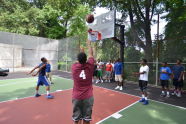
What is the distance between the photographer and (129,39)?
35.3 feet

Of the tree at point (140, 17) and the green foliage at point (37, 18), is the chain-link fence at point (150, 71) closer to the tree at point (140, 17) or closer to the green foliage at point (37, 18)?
the tree at point (140, 17)

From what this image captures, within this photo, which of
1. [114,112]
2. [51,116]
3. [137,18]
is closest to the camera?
[51,116]

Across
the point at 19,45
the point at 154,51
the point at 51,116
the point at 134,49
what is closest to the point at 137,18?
the point at 134,49

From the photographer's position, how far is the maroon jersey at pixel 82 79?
8.48ft

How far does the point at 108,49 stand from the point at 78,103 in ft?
32.1

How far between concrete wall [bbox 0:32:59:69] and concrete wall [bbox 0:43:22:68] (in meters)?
0.42

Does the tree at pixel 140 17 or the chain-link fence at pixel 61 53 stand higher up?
the tree at pixel 140 17

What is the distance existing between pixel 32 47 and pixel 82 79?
53.4 feet

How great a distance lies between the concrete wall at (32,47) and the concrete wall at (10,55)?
0.42 m

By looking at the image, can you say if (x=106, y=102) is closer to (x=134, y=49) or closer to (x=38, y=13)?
(x=134, y=49)

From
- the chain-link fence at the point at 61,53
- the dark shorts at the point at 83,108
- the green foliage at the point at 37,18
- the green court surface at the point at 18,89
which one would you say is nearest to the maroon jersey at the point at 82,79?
the dark shorts at the point at 83,108

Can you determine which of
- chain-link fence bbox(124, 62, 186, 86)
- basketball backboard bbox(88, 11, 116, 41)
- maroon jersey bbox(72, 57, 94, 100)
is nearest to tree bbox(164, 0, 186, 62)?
chain-link fence bbox(124, 62, 186, 86)

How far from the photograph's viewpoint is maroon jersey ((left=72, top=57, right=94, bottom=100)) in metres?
2.59

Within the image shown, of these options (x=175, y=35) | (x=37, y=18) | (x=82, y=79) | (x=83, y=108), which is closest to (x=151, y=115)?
(x=83, y=108)
